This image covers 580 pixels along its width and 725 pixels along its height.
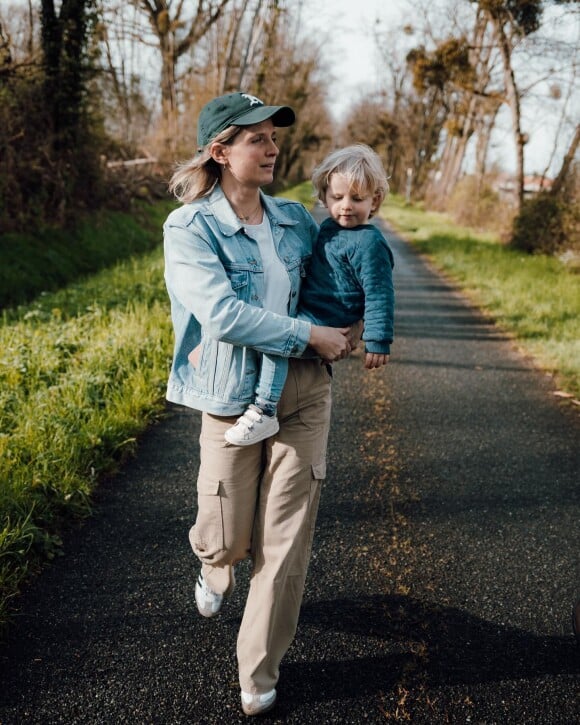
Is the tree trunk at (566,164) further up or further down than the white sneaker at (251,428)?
further up

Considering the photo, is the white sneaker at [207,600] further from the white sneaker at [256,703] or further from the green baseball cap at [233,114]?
the green baseball cap at [233,114]

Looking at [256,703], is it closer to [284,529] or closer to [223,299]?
[284,529]

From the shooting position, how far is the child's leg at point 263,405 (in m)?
2.22

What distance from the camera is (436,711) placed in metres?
2.32

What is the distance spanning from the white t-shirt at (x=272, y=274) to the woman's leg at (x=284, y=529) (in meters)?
0.23

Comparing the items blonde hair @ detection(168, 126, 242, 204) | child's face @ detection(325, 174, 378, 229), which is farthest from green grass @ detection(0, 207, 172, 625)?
child's face @ detection(325, 174, 378, 229)

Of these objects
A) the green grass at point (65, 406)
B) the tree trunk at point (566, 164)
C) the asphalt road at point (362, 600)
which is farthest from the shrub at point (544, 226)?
the asphalt road at point (362, 600)

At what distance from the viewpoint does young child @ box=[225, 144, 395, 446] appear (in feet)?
7.33

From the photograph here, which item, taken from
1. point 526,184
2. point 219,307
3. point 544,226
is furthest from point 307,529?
point 526,184

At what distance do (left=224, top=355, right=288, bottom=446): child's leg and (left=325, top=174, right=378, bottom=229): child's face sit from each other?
0.62 meters

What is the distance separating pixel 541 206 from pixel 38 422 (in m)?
13.9

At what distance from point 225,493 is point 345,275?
0.96 m

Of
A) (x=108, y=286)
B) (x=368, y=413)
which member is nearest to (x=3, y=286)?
(x=108, y=286)

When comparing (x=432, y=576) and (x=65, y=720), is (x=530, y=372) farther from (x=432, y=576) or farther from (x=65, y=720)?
(x=65, y=720)
